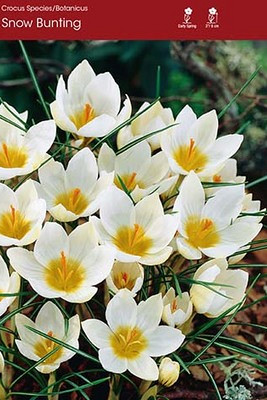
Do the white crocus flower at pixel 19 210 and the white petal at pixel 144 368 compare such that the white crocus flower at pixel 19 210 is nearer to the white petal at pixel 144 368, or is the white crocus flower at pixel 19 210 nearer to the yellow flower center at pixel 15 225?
the yellow flower center at pixel 15 225

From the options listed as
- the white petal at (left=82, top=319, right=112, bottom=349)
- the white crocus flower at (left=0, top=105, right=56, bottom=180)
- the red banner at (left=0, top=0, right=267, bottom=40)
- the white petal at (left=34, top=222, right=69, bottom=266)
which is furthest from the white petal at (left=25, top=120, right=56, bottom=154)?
the red banner at (left=0, top=0, right=267, bottom=40)

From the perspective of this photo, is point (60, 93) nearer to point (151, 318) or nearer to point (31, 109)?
point (151, 318)

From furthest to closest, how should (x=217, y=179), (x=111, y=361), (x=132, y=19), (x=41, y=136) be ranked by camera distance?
(x=132, y=19)
(x=217, y=179)
(x=41, y=136)
(x=111, y=361)

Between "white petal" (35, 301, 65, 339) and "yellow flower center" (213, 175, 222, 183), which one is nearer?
"white petal" (35, 301, 65, 339)

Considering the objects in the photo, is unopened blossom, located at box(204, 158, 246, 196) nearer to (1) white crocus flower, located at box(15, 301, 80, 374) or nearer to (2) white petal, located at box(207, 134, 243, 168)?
(2) white petal, located at box(207, 134, 243, 168)

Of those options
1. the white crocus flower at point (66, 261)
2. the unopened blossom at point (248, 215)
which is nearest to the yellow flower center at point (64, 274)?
the white crocus flower at point (66, 261)

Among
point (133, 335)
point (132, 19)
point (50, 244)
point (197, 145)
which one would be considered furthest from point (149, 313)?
point (132, 19)

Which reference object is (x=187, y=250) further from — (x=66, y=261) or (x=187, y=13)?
(x=187, y=13)
